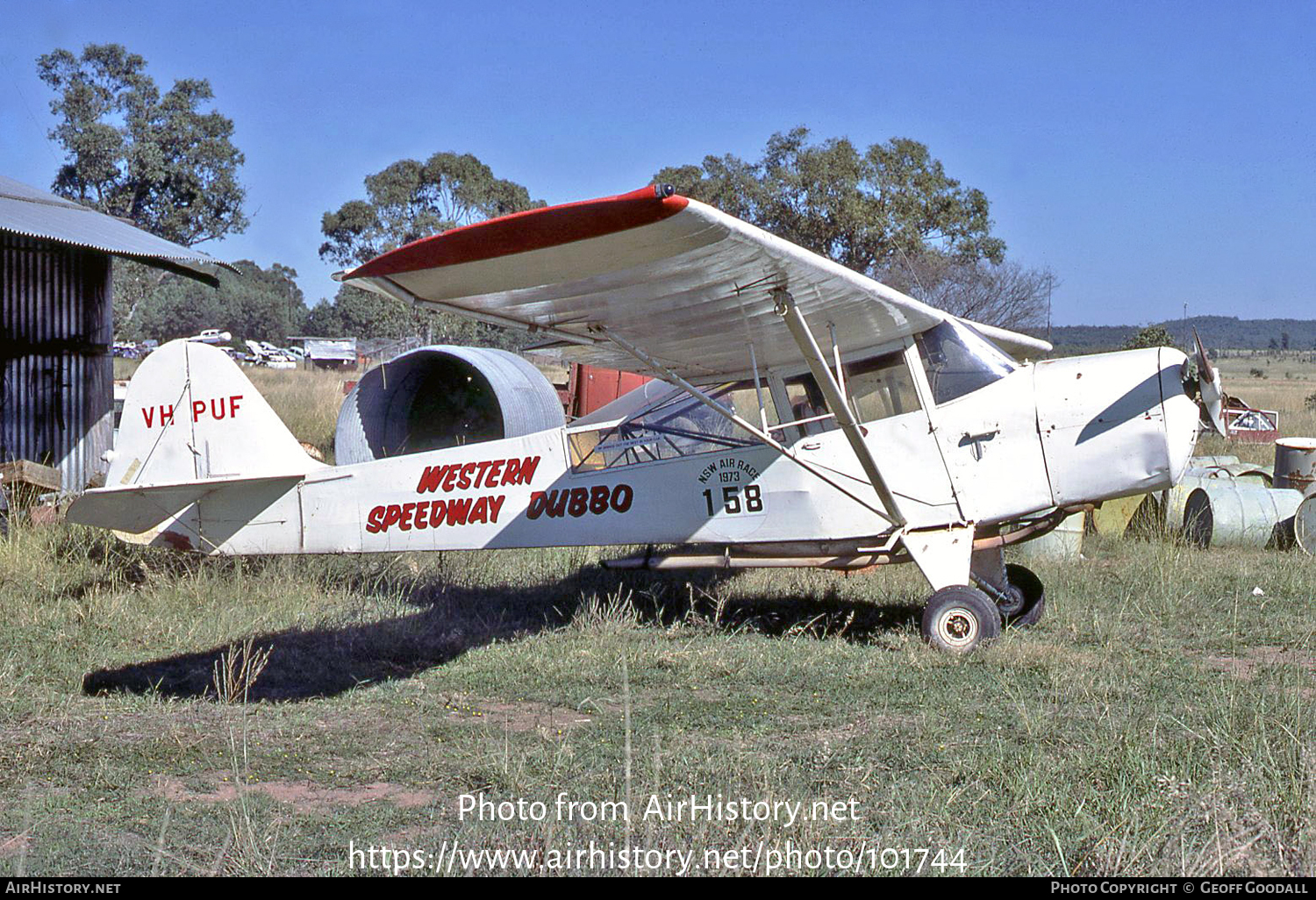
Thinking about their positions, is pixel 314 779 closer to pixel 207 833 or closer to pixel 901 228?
pixel 207 833

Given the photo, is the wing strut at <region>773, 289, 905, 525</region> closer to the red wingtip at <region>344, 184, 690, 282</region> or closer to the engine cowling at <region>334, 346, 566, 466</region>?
the red wingtip at <region>344, 184, 690, 282</region>

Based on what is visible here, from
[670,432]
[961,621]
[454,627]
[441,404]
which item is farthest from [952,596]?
[441,404]

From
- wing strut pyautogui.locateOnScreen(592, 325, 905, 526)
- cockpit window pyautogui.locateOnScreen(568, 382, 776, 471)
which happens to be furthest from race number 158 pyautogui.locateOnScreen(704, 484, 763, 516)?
wing strut pyautogui.locateOnScreen(592, 325, 905, 526)

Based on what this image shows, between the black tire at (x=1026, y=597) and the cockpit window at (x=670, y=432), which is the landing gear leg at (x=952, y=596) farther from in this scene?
the cockpit window at (x=670, y=432)

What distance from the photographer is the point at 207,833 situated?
3.54 metres

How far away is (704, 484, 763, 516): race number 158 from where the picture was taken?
22.5 ft

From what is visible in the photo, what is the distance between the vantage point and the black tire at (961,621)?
6121 mm

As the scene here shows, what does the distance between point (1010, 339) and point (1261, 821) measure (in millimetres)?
5439

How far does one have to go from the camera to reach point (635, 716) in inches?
198

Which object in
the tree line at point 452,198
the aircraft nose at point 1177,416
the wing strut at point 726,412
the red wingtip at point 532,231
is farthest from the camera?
the tree line at point 452,198

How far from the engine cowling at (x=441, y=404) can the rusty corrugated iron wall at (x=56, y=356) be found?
2.66 metres

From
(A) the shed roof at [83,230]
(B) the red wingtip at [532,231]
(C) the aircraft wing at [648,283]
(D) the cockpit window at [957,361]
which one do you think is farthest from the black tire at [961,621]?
(A) the shed roof at [83,230]

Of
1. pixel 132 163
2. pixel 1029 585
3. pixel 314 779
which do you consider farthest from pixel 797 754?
pixel 132 163

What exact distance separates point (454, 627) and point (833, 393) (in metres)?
2.84
